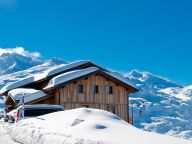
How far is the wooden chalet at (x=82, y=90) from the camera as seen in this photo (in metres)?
38.0

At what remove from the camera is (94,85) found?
1593 inches

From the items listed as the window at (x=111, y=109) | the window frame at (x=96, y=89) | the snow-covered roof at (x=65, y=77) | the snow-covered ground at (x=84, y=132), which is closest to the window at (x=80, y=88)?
the window frame at (x=96, y=89)

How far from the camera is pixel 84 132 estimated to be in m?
9.69

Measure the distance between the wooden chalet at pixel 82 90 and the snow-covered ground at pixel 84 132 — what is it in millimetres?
24129

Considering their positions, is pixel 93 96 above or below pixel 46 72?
below

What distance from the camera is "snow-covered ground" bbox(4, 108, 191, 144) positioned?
8.36 metres

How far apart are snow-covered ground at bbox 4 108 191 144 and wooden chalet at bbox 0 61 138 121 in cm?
2413

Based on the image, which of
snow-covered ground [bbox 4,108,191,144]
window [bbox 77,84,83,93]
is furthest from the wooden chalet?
snow-covered ground [bbox 4,108,191,144]

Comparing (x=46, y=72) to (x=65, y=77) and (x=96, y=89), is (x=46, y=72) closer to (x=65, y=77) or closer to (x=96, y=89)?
(x=65, y=77)

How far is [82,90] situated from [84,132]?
3021 cm

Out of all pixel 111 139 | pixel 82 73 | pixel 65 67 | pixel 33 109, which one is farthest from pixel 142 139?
pixel 65 67

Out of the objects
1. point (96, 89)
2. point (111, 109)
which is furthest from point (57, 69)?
point (111, 109)

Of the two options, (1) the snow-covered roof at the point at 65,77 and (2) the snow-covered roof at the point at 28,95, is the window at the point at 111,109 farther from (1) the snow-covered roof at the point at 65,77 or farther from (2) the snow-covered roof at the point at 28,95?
(2) the snow-covered roof at the point at 28,95

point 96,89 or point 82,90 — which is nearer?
point 82,90
